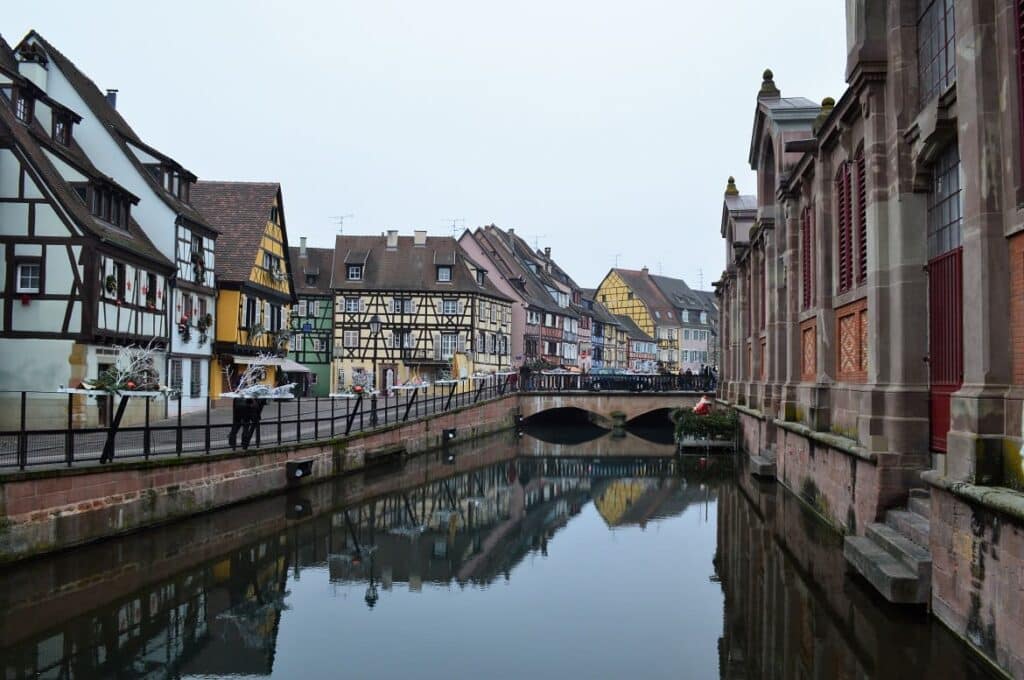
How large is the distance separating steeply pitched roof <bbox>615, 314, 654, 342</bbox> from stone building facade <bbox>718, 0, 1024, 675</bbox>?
2782 inches

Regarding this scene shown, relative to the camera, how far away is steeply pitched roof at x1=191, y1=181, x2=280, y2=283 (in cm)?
3672

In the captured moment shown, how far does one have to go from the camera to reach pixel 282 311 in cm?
4225

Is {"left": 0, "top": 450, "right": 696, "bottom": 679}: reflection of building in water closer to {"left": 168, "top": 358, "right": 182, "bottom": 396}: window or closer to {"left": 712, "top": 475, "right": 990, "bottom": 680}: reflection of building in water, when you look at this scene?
{"left": 712, "top": 475, "right": 990, "bottom": 680}: reflection of building in water

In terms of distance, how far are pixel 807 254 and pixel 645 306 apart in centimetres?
7653

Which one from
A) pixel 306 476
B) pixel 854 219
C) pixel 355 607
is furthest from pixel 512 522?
pixel 854 219

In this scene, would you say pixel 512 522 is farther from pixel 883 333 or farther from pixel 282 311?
pixel 282 311

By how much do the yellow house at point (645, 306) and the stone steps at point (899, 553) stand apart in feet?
279

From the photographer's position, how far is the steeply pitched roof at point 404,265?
5625cm

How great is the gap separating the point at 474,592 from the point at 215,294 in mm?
24534

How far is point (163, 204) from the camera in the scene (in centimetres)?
3069

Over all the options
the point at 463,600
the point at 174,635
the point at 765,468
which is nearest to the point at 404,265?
the point at 765,468

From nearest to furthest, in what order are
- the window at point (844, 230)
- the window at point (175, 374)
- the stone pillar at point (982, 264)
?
the stone pillar at point (982, 264) → the window at point (844, 230) → the window at point (175, 374)

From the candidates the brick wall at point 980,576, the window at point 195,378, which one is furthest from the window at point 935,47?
the window at point 195,378

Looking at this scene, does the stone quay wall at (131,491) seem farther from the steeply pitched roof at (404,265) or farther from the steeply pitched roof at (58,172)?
the steeply pitched roof at (404,265)
